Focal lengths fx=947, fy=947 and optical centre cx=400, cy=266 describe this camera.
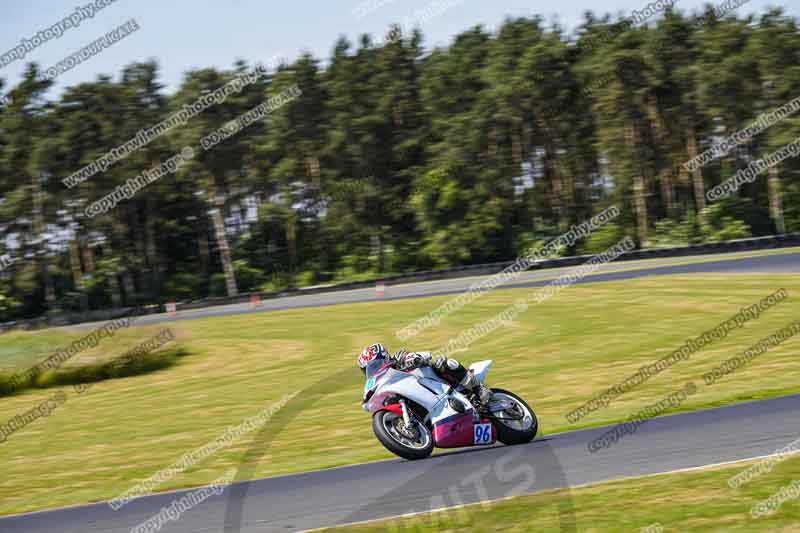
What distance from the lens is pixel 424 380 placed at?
Result: 398 inches

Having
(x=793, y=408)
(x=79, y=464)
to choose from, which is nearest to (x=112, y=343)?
(x=79, y=464)

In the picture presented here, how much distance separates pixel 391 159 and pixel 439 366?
49.1 m

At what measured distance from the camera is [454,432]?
9.99 m

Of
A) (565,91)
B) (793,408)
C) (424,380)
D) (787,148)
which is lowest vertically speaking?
(793,408)

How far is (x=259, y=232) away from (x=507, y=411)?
48.8 m

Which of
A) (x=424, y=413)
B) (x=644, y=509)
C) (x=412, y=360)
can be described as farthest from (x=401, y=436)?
(x=644, y=509)

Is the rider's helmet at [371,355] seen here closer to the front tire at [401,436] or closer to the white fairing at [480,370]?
the front tire at [401,436]

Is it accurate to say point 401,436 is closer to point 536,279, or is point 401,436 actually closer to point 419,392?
point 419,392

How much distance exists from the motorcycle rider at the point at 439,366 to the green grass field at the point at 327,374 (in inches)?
61.8

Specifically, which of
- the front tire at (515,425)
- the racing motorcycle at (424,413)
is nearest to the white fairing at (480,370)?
the racing motorcycle at (424,413)

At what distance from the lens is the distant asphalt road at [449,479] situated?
8328 mm

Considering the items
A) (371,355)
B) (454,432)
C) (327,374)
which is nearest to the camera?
(454,432)

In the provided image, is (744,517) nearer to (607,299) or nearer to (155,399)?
(155,399)

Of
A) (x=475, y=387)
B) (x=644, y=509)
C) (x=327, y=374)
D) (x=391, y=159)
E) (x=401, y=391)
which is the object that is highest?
(x=391, y=159)
